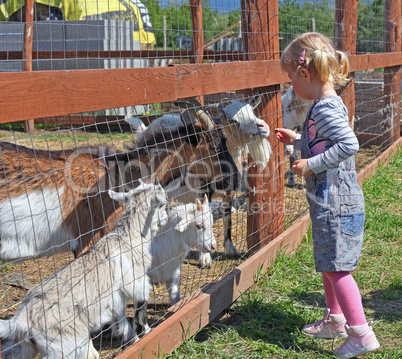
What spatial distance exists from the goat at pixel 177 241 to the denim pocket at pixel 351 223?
1159 millimetres

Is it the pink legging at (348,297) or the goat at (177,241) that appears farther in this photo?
the goat at (177,241)

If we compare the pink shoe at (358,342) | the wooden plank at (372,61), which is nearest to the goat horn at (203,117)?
the wooden plank at (372,61)

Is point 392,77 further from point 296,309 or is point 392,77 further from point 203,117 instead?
point 296,309

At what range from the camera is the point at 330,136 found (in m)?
2.43

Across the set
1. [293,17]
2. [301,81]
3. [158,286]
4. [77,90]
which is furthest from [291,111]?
[77,90]

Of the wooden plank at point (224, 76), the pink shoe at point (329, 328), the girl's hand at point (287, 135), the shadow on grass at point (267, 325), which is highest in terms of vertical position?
the wooden plank at point (224, 76)

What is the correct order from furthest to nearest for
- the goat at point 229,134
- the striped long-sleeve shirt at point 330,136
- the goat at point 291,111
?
1. the goat at point 291,111
2. the goat at point 229,134
3. the striped long-sleeve shirt at point 330,136

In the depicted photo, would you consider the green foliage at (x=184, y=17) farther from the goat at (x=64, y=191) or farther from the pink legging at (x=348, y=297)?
the pink legging at (x=348, y=297)

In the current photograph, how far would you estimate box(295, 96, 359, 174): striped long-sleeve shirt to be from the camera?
2377 mm

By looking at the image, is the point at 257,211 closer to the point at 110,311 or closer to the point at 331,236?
the point at 331,236

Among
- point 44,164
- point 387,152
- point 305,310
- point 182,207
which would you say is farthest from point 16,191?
point 387,152

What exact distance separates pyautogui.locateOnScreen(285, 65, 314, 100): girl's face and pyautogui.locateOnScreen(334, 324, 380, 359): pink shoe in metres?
1.28

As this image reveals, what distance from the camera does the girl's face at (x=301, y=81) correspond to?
8.29 ft

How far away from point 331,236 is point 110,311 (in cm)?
132
